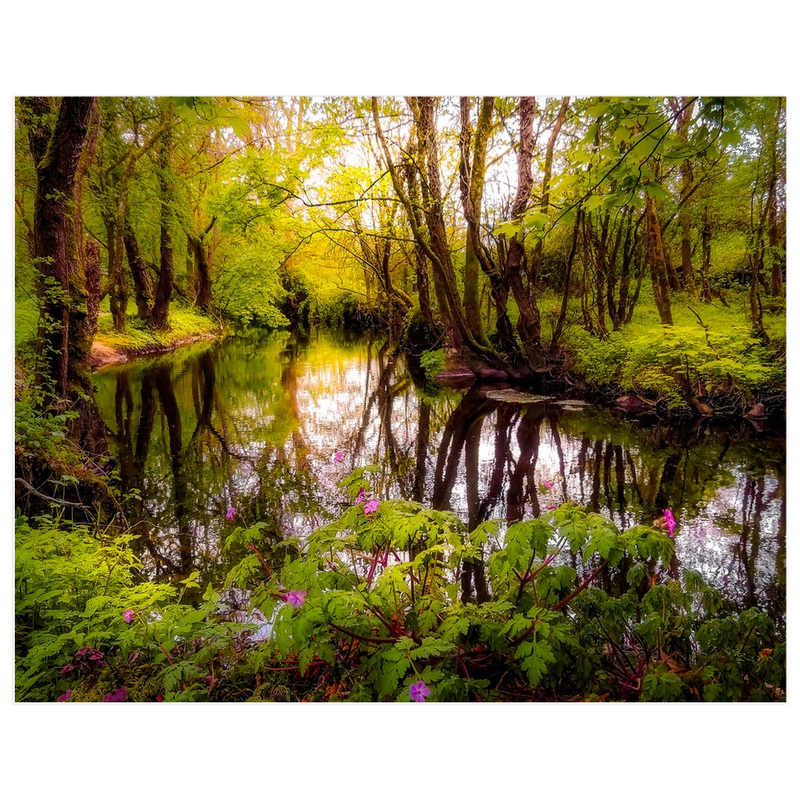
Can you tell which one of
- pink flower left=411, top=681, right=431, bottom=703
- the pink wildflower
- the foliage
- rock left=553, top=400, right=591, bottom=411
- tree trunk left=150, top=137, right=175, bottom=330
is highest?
tree trunk left=150, top=137, right=175, bottom=330

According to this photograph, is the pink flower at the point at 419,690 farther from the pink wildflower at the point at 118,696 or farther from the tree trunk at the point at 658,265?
the tree trunk at the point at 658,265

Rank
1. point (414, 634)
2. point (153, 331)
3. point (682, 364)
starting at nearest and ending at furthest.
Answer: point (414, 634), point (682, 364), point (153, 331)

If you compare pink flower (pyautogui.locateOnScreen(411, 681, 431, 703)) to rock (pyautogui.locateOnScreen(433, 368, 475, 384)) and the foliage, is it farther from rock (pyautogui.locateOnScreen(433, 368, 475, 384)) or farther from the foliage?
the foliage

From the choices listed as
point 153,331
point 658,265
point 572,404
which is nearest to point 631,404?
point 572,404

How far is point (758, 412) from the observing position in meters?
3.82

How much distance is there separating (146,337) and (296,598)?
26.6 ft

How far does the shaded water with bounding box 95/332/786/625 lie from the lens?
2.80 meters

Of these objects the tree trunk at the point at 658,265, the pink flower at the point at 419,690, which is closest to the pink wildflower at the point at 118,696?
the pink flower at the point at 419,690

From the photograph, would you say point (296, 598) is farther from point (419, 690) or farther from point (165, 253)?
point (165, 253)

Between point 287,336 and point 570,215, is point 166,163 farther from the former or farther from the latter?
point 287,336

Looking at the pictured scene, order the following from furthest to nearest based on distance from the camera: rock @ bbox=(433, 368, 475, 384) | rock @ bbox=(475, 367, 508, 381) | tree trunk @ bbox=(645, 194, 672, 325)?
rock @ bbox=(433, 368, 475, 384) < rock @ bbox=(475, 367, 508, 381) < tree trunk @ bbox=(645, 194, 672, 325)

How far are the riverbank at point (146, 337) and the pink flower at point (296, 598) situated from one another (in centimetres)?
514

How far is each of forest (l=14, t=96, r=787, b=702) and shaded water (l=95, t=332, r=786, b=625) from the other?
3 cm

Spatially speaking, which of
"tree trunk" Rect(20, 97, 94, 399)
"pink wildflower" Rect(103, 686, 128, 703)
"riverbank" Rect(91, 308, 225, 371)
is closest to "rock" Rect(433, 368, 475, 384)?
"riverbank" Rect(91, 308, 225, 371)
